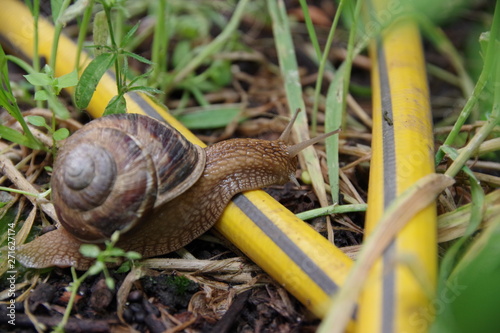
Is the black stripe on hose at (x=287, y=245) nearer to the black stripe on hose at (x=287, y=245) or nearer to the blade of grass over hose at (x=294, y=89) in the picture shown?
the black stripe on hose at (x=287, y=245)

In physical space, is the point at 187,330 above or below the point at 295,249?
below

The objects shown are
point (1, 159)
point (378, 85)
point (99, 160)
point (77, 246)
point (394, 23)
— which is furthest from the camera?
point (394, 23)

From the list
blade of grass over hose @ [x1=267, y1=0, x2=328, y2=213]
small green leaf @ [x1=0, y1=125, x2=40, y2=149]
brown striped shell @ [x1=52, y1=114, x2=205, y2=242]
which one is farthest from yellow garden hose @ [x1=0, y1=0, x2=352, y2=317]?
small green leaf @ [x1=0, y1=125, x2=40, y2=149]

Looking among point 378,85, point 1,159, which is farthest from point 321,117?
point 1,159

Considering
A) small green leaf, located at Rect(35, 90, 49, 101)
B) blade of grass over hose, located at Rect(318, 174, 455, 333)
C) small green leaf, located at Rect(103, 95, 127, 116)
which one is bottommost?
blade of grass over hose, located at Rect(318, 174, 455, 333)

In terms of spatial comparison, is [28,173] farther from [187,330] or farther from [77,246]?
[187,330]

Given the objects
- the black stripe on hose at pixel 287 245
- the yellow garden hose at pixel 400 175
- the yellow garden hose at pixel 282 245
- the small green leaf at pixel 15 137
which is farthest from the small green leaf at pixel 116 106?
the yellow garden hose at pixel 400 175

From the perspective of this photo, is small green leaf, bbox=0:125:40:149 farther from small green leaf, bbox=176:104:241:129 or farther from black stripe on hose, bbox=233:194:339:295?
black stripe on hose, bbox=233:194:339:295
